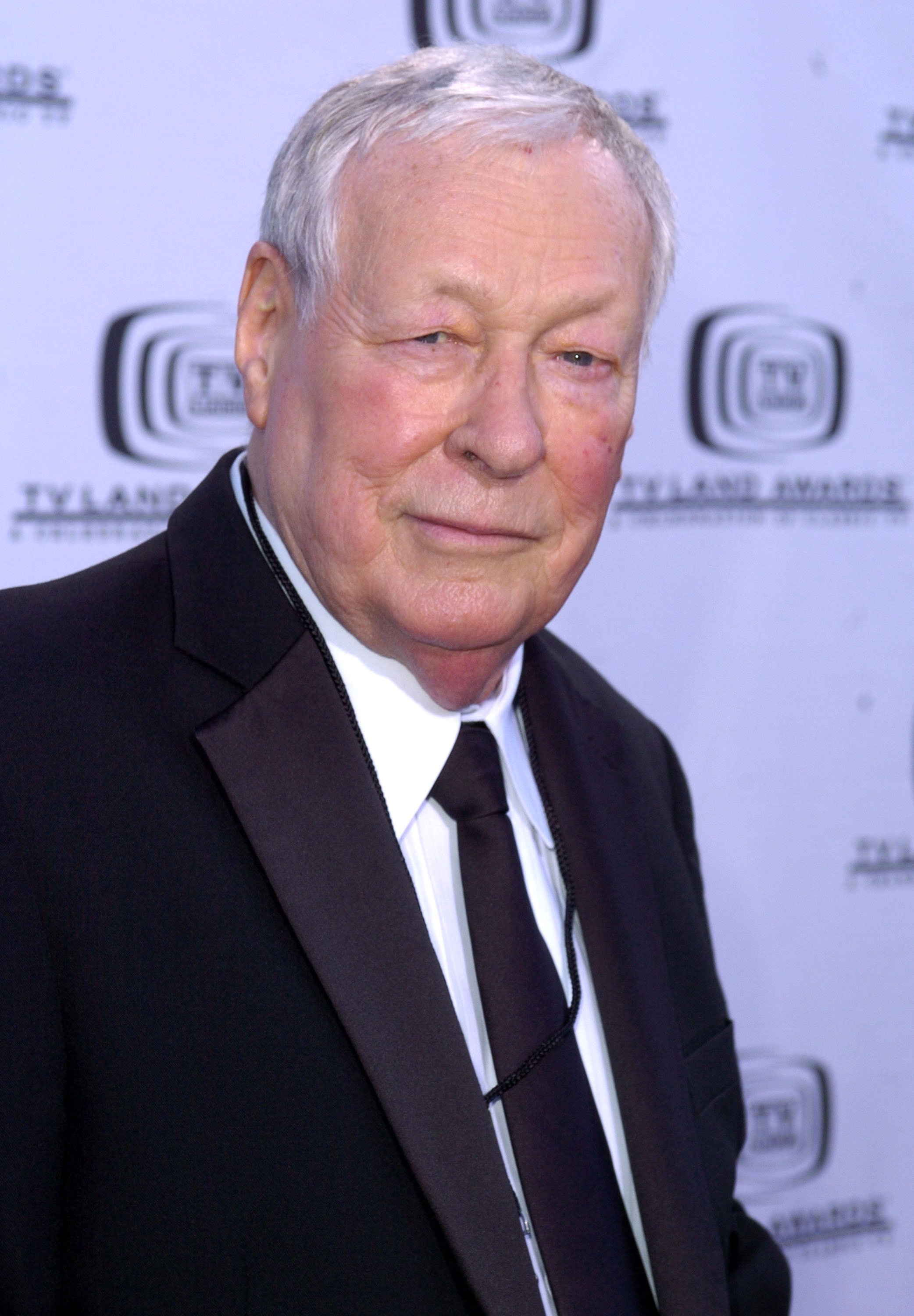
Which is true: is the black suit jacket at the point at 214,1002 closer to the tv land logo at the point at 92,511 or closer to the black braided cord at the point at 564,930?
the black braided cord at the point at 564,930

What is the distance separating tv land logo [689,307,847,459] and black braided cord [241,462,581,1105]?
100 cm

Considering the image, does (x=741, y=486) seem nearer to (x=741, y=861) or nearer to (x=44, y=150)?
(x=741, y=861)

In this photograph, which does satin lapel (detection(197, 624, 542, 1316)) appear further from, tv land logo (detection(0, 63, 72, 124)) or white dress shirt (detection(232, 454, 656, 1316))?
tv land logo (detection(0, 63, 72, 124))

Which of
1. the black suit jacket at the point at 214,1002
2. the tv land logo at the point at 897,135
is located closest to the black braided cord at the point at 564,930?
the black suit jacket at the point at 214,1002

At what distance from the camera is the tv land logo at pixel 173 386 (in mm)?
1713

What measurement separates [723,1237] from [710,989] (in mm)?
256

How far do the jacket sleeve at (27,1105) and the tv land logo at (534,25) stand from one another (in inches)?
58.2

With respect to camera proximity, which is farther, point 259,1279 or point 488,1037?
point 488,1037

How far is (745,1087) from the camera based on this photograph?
2172mm

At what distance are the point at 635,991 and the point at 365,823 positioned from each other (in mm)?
367

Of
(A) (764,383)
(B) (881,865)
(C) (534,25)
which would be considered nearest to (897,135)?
(A) (764,383)

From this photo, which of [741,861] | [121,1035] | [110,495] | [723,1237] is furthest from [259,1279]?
[741,861]

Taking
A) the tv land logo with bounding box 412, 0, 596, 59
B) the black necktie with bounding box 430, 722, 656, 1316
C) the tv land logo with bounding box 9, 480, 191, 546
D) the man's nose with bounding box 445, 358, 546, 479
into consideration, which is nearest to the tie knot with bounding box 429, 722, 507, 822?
the black necktie with bounding box 430, 722, 656, 1316

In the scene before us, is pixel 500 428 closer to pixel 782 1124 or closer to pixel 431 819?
pixel 431 819
